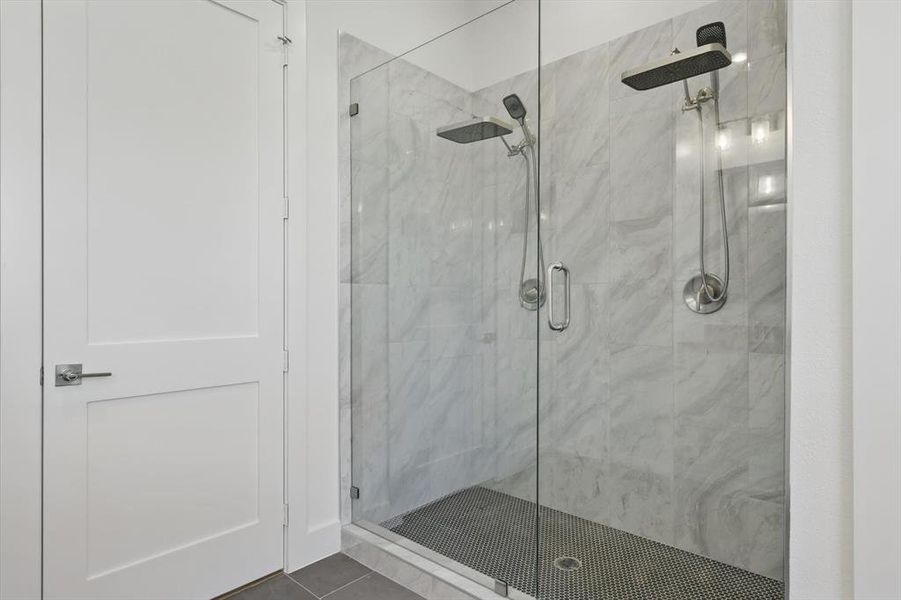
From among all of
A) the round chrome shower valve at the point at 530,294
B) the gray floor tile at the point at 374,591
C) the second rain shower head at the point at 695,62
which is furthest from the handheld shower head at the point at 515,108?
A: the gray floor tile at the point at 374,591

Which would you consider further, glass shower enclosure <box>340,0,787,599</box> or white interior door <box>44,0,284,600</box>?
glass shower enclosure <box>340,0,787,599</box>

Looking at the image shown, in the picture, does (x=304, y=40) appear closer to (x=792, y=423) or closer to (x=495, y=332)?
(x=495, y=332)

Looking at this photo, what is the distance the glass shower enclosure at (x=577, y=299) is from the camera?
204 centimetres

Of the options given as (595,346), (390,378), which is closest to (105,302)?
(390,378)

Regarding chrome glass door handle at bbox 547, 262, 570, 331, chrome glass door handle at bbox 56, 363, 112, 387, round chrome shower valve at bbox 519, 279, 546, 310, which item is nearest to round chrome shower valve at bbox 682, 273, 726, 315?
chrome glass door handle at bbox 547, 262, 570, 331

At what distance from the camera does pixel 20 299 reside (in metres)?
1.58

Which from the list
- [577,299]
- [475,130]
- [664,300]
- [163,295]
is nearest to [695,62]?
[475,130]

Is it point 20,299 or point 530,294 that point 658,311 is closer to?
point 530,294

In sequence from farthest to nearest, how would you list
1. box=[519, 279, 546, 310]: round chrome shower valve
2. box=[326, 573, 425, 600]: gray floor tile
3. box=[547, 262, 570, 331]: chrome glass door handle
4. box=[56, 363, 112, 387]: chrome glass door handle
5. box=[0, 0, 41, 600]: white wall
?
box=[547, 262, 570, 331]: chrome glass door handle < box=[519, 279, 546, 310]: round chrome shower valve < box=[326, 573, 425, 600]: gray floor tile < box=[56, 363, 112, 387]: chrome glass door handle < box=[0, 0, 41, 600]: white wall

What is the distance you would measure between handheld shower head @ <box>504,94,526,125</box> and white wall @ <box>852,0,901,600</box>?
3.66ft

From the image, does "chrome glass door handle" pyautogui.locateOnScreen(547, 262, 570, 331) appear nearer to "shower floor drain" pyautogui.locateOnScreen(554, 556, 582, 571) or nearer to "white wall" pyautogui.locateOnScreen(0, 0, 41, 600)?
"shower floor drain" pyautogui.locateOnScreen(554, 556, 582, 571)

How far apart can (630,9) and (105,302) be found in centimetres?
241

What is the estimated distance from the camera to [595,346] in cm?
248

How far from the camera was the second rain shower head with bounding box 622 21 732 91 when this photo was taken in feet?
6.07
